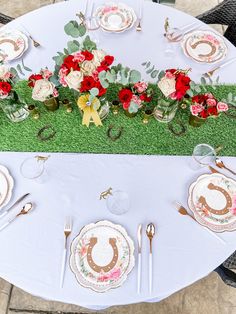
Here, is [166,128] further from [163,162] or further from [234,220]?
[234,220]

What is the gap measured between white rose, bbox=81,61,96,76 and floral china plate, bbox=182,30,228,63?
0.64 meters

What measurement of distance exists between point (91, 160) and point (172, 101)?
440 mm

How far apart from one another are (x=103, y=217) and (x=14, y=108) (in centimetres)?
66

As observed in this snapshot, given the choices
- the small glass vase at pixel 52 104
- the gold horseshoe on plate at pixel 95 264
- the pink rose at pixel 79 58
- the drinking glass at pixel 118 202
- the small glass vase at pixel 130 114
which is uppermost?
the pink rose at pixel 79 58

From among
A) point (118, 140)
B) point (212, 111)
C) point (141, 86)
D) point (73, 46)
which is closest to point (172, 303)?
point (118, 140)

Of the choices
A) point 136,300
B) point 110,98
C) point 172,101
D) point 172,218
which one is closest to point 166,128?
point 172,101

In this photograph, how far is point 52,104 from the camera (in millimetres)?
1441

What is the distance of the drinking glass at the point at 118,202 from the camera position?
3.89ft

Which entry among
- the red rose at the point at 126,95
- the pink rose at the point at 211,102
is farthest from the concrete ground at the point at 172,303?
the red rose at the point at 126,95

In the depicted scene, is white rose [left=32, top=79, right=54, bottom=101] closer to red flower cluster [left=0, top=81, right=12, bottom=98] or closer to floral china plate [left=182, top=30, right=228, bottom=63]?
red flower cluster [left=0, top=81, right=12, bottom=98]

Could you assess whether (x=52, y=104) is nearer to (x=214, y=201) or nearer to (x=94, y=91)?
(x=94, y=91)

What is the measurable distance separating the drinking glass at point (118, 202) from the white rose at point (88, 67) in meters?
0.48

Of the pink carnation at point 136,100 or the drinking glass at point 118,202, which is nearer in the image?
the drinking glass at point 118,202

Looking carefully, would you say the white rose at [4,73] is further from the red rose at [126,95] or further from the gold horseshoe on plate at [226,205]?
the gold horseshoe on plate at [226,205]
